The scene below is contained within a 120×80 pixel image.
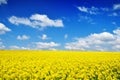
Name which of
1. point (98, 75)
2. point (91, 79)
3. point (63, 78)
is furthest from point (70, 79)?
point (98, 75)

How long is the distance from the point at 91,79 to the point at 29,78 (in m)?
3.34

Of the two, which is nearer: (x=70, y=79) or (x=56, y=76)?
(x=70, y=79)

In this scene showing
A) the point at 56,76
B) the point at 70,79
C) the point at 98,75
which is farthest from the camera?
the point at 98,75

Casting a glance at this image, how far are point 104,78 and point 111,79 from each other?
2.41 ft

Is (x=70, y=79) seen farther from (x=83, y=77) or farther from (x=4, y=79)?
(x=4, y=79)

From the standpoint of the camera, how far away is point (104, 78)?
514 inches

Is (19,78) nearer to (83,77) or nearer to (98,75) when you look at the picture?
(83,77)

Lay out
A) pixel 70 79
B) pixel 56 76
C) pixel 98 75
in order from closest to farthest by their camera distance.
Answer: pixel 70 79 → pixel 56 76 → pixel 98 75

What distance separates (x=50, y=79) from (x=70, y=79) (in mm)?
1040

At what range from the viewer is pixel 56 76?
12.8m

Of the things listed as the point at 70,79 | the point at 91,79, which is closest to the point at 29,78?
the point at 70,79

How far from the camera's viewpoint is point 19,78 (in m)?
12.4

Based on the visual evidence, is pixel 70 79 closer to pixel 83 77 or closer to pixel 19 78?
pixel 83 77

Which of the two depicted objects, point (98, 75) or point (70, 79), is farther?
point (98, 75)
